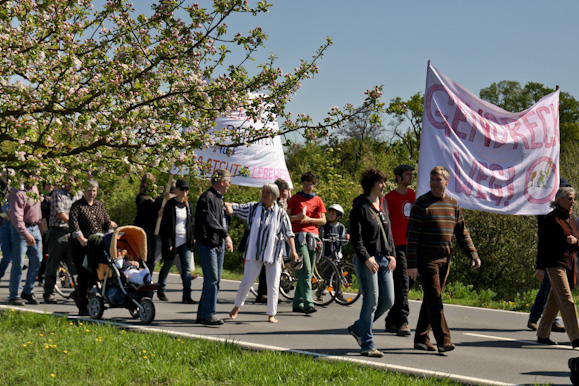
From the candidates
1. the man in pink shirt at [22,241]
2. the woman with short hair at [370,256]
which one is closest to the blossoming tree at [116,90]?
the woman with short hair at [370,256]

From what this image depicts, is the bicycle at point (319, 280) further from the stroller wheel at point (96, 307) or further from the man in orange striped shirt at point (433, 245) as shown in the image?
the man in orange striped shirt at point (433, 245)

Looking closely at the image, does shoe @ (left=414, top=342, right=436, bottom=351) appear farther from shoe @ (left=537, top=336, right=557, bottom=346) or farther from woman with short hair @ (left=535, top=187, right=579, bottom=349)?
shoe @ (left=537, top=336, right=557, bottom=346)

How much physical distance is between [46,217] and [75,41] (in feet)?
25.0

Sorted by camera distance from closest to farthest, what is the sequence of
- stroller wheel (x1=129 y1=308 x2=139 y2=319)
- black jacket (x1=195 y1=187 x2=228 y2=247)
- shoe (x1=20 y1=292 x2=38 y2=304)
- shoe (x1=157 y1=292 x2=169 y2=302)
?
1. black jacket (x1=195 y1=187 x2=228 y2=247)
2. stroller wheel (x1=129 y1=308 x2=139 y2=319)
3. shoe (x1=20 y1=292 x2=38 y2=304)
4. shoe (x1=157 y1=292 x2=169 y2=302)

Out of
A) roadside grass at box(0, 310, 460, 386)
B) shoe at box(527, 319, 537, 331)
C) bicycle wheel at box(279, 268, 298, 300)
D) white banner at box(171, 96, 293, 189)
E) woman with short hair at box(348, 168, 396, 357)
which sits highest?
white banner at box(171, 96, 293, 189)

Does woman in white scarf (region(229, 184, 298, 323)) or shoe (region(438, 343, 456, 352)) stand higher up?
woman in white scarf (region(229, 184, 298, 323))

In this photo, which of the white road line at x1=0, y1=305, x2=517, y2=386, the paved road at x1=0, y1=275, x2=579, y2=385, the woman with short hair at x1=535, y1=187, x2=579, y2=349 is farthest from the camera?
the woman with short hair at x1=535, y1=187, x2=579, y2=349

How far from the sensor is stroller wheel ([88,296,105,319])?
33.0 ft

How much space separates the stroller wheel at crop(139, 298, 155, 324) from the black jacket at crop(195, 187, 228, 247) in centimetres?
102

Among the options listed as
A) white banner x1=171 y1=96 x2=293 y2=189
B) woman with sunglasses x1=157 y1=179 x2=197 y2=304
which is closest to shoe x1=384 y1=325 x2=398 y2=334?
woman with sunglasses x1=157 y1=179 x2=197 y2=304

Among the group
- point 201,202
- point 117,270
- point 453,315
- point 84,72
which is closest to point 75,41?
point 84,72

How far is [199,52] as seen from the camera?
24.1 ft

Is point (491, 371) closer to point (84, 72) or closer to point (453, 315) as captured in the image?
point (453, 315)

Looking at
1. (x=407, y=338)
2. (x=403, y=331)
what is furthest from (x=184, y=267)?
(x=407, y=338)
